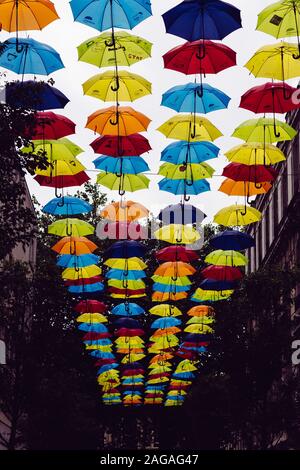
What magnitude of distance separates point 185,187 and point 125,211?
1754mm

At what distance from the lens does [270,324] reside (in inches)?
1005

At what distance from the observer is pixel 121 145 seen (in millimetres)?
15562

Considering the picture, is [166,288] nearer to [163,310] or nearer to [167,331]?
[163,310]

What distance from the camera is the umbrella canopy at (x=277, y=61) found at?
45.4 feet

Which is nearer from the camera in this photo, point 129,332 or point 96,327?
point 96,327

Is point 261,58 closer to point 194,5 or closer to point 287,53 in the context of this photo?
point 287,53

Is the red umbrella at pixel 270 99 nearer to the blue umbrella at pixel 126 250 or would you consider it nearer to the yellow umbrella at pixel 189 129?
the yellow umbrella at pixel 189 129

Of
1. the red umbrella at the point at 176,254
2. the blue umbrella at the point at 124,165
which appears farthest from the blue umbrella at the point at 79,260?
the blue umbrella at the point at 124,165

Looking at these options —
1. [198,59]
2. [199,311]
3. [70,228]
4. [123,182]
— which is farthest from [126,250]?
[198,59]

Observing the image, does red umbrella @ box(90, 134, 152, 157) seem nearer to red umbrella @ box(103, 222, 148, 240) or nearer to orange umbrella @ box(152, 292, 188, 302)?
red umbrella @ box(103, 222, 148, 240)

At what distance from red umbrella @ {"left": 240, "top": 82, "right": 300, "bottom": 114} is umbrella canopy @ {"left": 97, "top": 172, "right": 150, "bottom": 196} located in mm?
3765

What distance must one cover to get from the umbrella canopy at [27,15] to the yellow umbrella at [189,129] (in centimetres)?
338

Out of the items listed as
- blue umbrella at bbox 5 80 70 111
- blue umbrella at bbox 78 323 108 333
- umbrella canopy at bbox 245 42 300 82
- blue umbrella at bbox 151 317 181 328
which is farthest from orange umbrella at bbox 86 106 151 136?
blue umbrella at bbox 78 323 108 333
